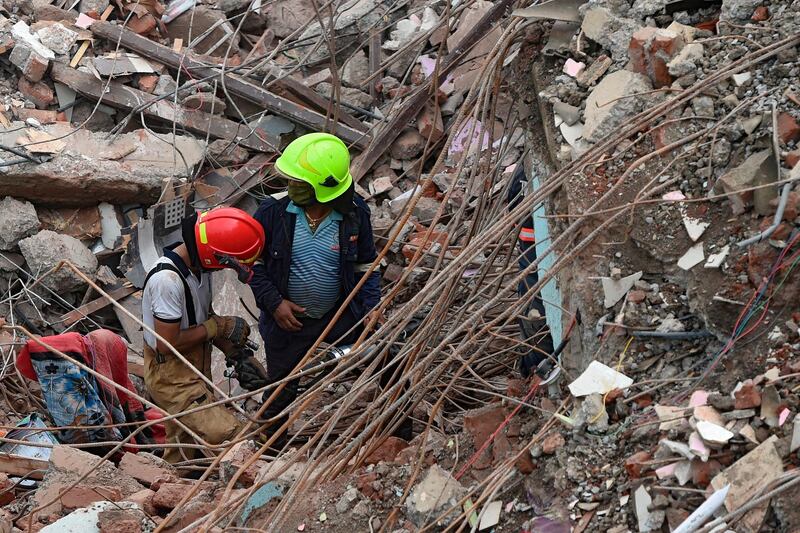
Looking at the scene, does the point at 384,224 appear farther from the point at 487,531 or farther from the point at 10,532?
the point at 487,531

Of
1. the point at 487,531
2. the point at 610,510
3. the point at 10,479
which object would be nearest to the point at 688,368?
the point at 610,510

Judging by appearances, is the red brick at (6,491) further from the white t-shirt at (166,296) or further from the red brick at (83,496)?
the white t-shirt at (166,296)

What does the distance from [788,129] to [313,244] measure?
283 centimetres

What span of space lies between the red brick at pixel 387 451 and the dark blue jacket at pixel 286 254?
106cm

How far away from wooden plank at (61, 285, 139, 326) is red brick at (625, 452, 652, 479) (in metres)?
6.05

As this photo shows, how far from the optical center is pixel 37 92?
31.4 ft

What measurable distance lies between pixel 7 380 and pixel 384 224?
3196mm

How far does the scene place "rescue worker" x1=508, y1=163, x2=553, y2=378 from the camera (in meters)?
5.16

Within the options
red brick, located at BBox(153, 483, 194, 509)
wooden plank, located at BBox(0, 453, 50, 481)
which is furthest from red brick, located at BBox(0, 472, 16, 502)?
red brick, located at BBox(153, 483, 194, 509)

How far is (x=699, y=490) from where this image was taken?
3197mm

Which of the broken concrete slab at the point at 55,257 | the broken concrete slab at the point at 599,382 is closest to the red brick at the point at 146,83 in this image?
the broken concrete slab at the point at 55,257

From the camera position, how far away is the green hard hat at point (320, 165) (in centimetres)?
572

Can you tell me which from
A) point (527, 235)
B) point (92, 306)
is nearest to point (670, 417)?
point (527, 235)

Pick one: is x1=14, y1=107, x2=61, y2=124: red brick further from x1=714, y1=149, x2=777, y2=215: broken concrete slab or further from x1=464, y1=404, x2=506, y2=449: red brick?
x1=714, y1=149, x2=777, y2=215: broken concrete slab
